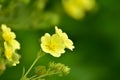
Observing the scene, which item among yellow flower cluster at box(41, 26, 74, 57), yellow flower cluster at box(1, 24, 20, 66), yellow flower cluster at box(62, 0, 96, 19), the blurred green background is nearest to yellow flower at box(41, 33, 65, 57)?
yellow flower cluster at box(41, 26, 74, 57)

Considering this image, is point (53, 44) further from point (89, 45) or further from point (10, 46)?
point (89, 45)

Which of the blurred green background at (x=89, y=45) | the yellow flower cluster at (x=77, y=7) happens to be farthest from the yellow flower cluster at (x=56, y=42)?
the blurred green background at (x=89, y=45)

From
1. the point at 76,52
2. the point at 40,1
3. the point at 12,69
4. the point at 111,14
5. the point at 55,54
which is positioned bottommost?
the point at 55,54

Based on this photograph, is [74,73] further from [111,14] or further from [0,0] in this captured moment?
[0,0]

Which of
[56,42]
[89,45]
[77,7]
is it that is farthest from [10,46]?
[89,45]

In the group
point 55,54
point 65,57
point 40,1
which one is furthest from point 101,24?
point 55,54

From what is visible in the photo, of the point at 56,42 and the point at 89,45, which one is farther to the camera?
the point at 89,45

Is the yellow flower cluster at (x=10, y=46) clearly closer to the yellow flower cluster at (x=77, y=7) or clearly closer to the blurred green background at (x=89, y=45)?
the yellow flower cluster at (x=77, y=7)

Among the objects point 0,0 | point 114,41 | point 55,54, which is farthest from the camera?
point 114,41
